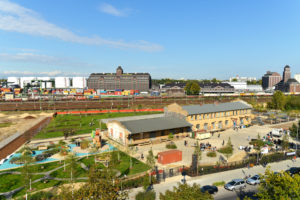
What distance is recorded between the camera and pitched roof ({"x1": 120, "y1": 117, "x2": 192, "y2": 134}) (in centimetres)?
4719

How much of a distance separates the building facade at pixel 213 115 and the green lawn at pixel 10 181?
36638 mm

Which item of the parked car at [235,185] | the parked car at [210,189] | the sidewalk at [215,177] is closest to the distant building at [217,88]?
the sidewalk at [215,177]

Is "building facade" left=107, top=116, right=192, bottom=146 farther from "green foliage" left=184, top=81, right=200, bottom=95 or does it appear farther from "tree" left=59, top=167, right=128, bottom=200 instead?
"green foliage" left=184, top=81, right=200, bottom=95

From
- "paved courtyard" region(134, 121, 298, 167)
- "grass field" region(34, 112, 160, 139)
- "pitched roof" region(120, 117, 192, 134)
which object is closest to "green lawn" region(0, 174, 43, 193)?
"paved courtyard" region(134, 121, 298, 167)

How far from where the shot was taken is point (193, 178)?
102 feet

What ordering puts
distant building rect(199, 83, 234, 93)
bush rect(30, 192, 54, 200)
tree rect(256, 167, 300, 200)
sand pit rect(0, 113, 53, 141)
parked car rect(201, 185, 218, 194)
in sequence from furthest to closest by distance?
distant building rect(199, 83, 234, 93) → sand pit rect(0, 113, 53, 141) → parked car rect(201, 185, 218, 194) → bush rect(30, 192, 54, 200) → tree rect(256, 167, 300, 200)

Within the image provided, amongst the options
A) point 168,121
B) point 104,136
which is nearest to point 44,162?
point 104,136

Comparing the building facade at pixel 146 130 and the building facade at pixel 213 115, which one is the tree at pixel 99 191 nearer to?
the building facade at pixel 146 130

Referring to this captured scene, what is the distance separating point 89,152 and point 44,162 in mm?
7995

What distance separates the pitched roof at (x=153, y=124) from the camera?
1858 inches

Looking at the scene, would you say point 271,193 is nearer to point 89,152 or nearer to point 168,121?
point 89,152

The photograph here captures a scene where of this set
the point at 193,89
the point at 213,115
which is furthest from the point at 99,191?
the point at 193,89

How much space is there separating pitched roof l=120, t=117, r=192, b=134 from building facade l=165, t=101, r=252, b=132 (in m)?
2.99

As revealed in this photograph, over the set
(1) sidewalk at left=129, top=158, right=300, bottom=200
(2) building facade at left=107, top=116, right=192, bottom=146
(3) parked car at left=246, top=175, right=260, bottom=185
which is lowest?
(1) sidewalk at left=129, top=158, right=300, bottom=200
